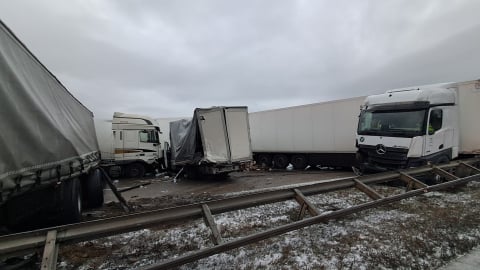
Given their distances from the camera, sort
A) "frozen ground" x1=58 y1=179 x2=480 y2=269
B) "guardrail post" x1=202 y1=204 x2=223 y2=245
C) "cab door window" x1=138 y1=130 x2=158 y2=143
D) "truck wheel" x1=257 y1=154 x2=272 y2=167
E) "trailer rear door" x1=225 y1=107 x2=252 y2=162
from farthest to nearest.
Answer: "truck wheel" x1=257 y1=154 x2=272 y2=167 < "cab door window" x1=138 y1=130 x2=158 y2=143 < "trailer rear door" x1=225 y1=107 x2=252 y2=162 < "frozen ground" x1=58 y1=179 x2=480 y2=269 < "guardrail post" x1=202 y1=204 x2=223 y2=245

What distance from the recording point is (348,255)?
3135 millimetres

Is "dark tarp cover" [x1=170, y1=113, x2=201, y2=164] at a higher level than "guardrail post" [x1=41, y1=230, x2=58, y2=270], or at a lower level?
higher

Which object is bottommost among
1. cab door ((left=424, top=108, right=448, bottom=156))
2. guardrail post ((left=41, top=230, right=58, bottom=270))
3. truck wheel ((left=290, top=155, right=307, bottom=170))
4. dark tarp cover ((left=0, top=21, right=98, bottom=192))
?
truck wheel ((left=290, top=155, right=307, bottom=170))

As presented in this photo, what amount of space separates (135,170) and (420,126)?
1304 centimetres

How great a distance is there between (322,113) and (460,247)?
1004 cm

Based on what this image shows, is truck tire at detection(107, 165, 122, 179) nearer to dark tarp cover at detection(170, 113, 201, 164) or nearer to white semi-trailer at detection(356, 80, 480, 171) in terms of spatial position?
dark tarp cover at detection(170, 113, 201, 164)

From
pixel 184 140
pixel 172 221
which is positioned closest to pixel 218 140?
pixel 184 140

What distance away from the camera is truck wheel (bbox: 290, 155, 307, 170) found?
14.2 metres

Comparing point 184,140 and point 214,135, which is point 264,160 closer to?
point 184,140

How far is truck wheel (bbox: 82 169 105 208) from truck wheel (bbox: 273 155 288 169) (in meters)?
10.4

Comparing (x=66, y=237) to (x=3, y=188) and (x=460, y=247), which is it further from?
(x=460, y=247)

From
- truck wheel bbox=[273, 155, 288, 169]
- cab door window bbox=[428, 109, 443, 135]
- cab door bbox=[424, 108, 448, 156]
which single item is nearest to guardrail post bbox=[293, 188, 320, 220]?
cab door bbox=[424, 108, 448, 156]

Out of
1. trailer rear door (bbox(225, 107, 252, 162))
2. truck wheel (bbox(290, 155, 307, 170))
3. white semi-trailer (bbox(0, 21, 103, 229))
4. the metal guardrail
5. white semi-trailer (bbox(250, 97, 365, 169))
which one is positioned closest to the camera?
the metal guardrail

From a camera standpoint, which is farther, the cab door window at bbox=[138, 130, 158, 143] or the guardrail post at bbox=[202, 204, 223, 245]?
the cab door window at bbox=[138, 130, 158, 143]
